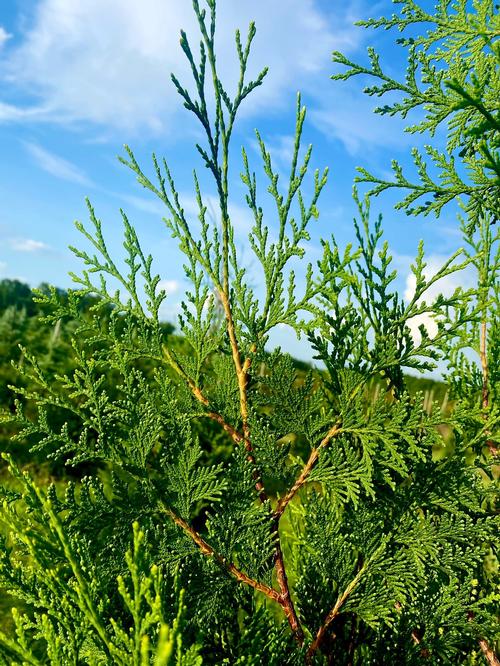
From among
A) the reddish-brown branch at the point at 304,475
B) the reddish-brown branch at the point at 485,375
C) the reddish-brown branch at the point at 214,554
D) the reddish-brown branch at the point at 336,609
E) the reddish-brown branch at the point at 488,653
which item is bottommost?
the reddish-brown branch at the point at 488,653

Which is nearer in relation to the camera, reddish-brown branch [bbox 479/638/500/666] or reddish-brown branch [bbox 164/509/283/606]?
reddish-brown branch [bbox 164/509/283/606]

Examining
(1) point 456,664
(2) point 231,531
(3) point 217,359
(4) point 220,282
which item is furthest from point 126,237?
(1) point 456,664

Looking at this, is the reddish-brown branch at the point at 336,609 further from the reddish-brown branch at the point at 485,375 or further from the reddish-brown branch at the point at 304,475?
the reddish-brown branch at the point at 485,375

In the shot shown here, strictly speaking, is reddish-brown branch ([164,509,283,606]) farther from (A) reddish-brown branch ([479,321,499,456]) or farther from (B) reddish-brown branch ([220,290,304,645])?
(A) reddish-brown branch ([479,321,499,456])

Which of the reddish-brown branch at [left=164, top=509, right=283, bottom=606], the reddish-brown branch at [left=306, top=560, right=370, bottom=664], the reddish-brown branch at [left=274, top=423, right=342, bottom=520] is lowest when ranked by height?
the reddish-brown branch at [left=306, top=560, right=370, bottom=664]

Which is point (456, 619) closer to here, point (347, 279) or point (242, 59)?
point (347, 279)

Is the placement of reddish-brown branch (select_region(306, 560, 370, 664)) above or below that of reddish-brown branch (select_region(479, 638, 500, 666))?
above

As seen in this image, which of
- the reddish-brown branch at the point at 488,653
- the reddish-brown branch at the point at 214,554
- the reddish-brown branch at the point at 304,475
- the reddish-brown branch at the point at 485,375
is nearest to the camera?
the reddish-brown branch at the point at 214,554

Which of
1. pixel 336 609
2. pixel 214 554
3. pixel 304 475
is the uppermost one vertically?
pixel 304 475

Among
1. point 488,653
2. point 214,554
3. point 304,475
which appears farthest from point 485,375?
point 214,554

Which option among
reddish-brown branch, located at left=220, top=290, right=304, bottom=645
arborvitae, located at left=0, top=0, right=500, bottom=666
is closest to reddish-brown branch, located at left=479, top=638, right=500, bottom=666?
arborvitae, located at left=0, top=0, right=500, bottom=666

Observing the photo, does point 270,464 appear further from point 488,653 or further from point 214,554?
point 488,653

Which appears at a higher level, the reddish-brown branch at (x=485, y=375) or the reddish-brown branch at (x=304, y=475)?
the reddish-brown branch at (x=485, y=375)

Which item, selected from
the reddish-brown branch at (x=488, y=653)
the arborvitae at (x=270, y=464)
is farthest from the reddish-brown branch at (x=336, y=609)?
the reddish-brown branch at (x=488, y=653)
